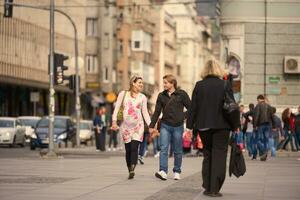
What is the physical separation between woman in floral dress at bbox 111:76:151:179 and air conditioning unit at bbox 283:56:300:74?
19332 millimetres

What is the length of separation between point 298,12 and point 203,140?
25.1 meters

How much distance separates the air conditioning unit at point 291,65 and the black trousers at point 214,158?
79.2 ft

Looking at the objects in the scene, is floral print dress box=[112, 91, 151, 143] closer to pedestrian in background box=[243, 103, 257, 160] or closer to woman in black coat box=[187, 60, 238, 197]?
woman in black coat box=[187, 60, 238, 197]

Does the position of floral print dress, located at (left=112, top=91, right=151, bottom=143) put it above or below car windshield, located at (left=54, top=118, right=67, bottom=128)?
above

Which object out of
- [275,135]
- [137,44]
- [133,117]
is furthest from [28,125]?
[137,44]

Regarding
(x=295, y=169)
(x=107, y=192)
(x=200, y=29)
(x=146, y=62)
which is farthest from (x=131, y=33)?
(x=107, y=192)

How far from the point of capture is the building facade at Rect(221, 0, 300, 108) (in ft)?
135

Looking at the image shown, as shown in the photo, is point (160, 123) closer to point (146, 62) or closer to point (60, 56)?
point (60, 56)

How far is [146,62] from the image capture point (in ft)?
419

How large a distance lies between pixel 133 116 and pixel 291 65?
19904 mm

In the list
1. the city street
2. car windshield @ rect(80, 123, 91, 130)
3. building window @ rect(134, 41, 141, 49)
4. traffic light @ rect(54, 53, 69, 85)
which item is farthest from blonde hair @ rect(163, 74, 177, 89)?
building window @ rect(134, 41, 141, 49)

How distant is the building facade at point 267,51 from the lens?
4109 centimetres

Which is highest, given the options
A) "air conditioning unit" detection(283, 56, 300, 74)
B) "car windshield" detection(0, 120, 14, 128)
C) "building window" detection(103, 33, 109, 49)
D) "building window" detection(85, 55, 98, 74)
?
"building window" detection(103, 33, 109, 49)

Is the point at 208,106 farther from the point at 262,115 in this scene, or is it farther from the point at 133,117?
the point at 262,115
